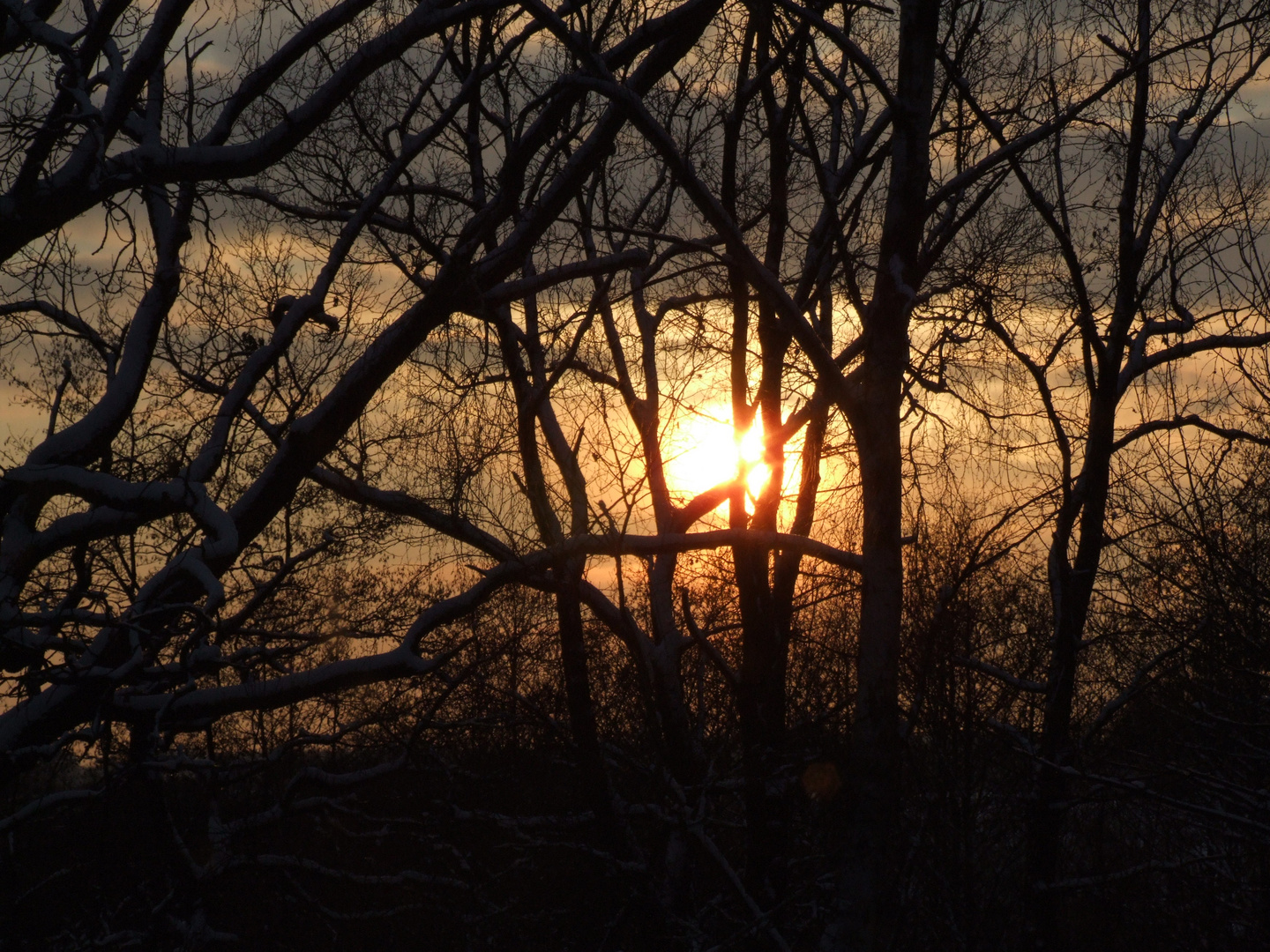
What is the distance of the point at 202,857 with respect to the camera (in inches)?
476

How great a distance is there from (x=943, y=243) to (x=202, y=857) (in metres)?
10.7

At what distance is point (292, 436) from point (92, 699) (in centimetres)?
228

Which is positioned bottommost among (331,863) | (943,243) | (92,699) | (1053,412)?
(331,863)

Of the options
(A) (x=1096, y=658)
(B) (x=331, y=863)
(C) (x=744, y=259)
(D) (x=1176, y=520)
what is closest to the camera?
(C) (x=744, y=259)

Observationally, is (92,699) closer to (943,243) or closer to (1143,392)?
(943,243)

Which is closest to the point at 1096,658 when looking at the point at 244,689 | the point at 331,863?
the point at 244,689

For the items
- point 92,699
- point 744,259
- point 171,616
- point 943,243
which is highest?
point 943,243

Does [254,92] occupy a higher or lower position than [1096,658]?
higher

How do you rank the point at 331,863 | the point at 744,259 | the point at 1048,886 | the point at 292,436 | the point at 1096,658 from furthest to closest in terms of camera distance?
1. the point at 331,863
2. the point at 1096,658
3. the point at 1048,886
4. the point at 292,436
5. the point at 744,259

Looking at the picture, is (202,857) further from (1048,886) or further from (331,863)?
(1048,886)

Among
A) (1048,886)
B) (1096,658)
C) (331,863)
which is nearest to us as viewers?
(1048,886)

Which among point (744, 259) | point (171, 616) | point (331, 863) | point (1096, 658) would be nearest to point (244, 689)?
point (171, 616)

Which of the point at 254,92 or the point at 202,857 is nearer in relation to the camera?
the point at 254,92

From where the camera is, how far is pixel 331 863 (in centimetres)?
1612
